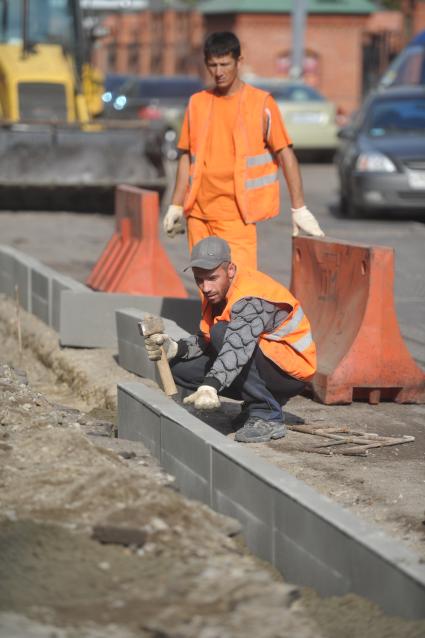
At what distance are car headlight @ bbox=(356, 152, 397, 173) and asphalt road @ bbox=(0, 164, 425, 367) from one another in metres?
0.69

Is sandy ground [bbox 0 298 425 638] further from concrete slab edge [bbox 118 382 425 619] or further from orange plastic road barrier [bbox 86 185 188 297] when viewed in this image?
orange plastic road barrier [bbox 86 185 188 297]

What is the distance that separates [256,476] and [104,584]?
0.89 metres

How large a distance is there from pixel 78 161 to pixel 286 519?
13.7 meters

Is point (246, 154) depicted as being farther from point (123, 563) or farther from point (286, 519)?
point (123, 563)

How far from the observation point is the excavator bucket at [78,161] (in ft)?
62.1

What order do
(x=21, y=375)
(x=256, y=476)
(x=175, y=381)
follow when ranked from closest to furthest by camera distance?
(x=256, y=476) < (x=175, y=381) < (x=21, y=375)

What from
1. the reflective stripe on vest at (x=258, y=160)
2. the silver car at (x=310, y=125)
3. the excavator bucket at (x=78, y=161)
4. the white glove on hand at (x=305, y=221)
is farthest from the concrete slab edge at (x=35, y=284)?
the silver car at (x=310, y=125)

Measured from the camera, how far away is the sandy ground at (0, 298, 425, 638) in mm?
4996

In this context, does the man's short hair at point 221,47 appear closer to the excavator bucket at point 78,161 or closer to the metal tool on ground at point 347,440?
the metal tool on ground at point 347,440

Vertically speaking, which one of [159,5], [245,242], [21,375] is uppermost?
[159,5]

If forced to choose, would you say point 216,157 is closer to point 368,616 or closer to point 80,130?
point 368,616

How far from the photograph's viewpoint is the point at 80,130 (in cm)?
1936

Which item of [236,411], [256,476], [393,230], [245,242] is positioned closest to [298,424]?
[236,411]

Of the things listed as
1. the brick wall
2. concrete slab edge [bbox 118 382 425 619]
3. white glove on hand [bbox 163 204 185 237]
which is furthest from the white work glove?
the brick wall
